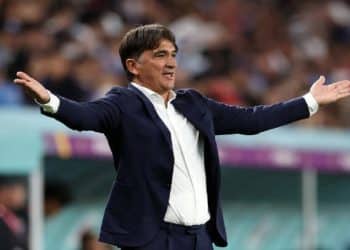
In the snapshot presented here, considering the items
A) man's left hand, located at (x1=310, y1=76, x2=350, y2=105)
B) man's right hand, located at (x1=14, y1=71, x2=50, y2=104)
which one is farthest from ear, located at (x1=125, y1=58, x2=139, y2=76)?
man's left hand, located at (x1=310, y1=76, x2=350, y2=105)

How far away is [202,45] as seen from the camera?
15.8 m

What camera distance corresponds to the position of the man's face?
6.34 meters

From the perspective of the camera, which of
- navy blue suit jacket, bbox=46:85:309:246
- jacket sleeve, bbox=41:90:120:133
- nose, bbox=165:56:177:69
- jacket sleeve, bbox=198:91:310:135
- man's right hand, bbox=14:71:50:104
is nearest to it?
man's right hand, bbox=14:71:50:104

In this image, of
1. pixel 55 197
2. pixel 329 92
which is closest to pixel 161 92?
pixel 329 92

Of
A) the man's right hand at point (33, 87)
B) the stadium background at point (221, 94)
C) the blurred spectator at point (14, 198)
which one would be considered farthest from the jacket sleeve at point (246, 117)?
the stadium background at point (221, 94)

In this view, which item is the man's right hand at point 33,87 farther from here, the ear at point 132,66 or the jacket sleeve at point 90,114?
the ear at point 132,66

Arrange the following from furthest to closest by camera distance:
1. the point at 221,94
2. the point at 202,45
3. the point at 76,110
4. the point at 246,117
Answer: the point at 202,45, the point at 221,94, the point at 246,117, the point at 76,110

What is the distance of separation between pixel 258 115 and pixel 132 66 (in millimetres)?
697

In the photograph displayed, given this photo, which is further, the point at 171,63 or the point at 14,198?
the point at 14,198

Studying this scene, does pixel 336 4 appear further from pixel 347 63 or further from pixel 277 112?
pixel 277 112

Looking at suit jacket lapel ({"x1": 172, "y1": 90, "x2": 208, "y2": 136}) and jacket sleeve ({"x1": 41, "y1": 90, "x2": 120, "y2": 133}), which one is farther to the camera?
suit jacket lapel ({"x1": 172, "y1": 90, "x2": 208, "y2": 136})

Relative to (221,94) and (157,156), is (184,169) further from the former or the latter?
(221,94)

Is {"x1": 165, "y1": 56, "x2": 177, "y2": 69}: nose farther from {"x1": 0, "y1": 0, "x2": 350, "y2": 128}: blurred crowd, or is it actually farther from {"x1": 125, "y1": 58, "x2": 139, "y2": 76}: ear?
{"x1": 0, "y1": 0, "x2": 350, "y2": 128}: blurred crowd

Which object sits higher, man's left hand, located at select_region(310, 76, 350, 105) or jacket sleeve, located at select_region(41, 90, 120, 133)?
man's left hand, located at select_region(310, 76, 350, 105)
